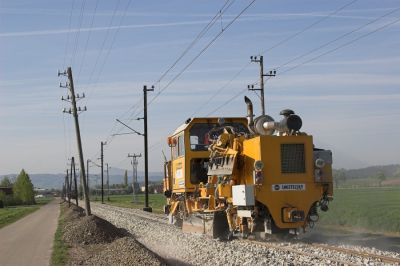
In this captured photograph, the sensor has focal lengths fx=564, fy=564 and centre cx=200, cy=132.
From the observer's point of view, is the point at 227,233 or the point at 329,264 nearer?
the point at 329,264

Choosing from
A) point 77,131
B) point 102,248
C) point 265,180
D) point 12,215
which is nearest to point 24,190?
point 12,215

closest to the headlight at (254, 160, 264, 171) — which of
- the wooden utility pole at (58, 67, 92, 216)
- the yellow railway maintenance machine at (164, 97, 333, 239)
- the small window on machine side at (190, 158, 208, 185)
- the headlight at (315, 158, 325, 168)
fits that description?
the yellow railway maintenance machine at (164, 97, 333, 239)

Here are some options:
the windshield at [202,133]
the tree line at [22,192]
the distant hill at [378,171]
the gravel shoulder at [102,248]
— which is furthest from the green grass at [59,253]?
the tree line at [22,192]

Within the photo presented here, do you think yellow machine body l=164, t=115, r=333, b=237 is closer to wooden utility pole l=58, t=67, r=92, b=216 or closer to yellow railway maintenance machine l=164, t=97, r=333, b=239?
yellow railway maintenance machine l=164, t=97, r=333, b=239

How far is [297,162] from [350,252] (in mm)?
2707

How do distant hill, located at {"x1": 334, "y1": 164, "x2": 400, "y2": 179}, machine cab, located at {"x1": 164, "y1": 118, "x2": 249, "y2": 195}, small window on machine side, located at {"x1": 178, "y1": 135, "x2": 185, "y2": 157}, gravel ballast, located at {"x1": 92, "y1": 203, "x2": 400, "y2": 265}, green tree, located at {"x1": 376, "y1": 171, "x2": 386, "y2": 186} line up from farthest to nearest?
green tree, located at {"x1": 376, "y1": 171, "x2": 386, "y2": 186}, distant hill, located at {"x1": 334, "y1": 164, "x2": 400, "y2": 179}, small window on machine side, located at {"x1": 178, "y1": 135, "x2": 185, "y2": 157}, machine cab, located at {"x1": 164, "y1": 118, "x2": 249, "y2": 195}, gravel ballast, located at {"x1": 92, "y1": 203, "x2": 400, "y2": 265}

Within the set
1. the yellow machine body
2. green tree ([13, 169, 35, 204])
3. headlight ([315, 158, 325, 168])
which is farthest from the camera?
green tree ([13, 169, 35, 204])

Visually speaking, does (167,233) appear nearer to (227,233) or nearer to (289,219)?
(227,233)

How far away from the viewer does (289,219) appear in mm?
13617

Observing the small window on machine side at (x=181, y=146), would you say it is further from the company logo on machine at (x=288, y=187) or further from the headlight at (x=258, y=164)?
the company logo on machine at (x=288, y=187)

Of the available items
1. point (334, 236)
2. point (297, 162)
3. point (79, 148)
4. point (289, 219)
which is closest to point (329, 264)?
point (289, 219)

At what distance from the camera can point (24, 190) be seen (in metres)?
134

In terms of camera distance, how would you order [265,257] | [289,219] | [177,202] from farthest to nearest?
[177,202] < [289,219] < [265,257]

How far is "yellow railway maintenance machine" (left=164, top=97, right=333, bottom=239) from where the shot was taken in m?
13.7
